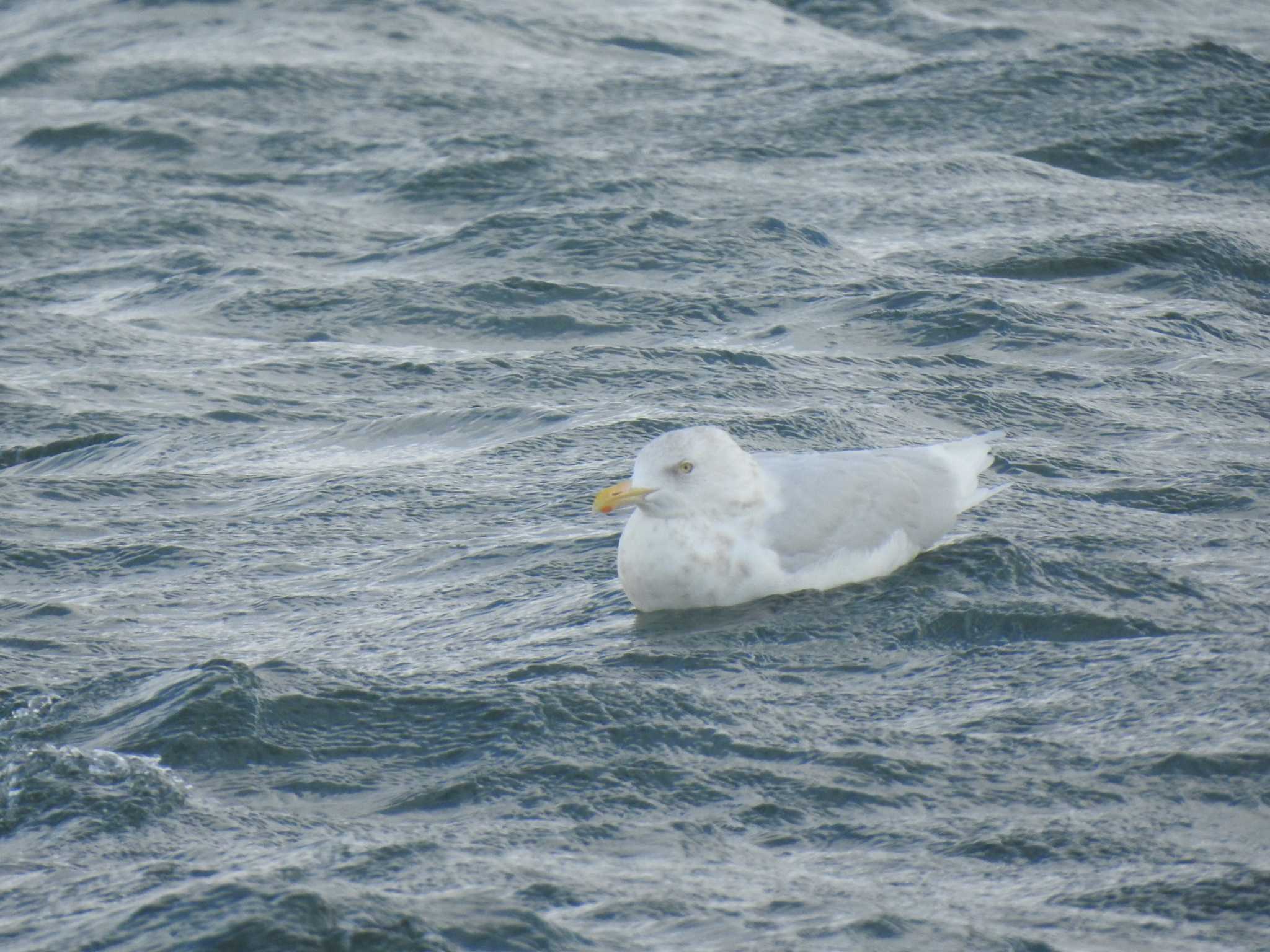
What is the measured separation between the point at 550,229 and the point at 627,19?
5.72 meters

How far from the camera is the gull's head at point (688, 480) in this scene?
237 inches

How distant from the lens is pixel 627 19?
1588 centimetres

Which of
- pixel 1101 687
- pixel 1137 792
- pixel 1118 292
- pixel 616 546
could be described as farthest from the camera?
pixel 1118 292

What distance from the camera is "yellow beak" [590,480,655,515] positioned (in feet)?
19.7

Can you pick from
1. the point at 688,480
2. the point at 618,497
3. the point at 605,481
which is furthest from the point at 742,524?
the point at 605,481

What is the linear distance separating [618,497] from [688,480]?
232mm

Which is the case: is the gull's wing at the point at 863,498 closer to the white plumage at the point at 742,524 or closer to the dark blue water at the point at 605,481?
the white plumage at the point at 742,524

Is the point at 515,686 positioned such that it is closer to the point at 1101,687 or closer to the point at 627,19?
the point at 1101,687

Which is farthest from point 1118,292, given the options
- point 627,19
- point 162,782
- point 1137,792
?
point 627,19

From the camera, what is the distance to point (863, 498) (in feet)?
20.2

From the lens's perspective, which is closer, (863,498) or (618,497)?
(618,497)

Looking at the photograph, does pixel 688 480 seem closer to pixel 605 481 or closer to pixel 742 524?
pixel 742 524

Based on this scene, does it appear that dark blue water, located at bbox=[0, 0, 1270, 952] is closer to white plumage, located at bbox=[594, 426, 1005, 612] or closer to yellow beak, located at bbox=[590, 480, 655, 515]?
white plumage, located at bbox=[594, 426, 1005, 612]

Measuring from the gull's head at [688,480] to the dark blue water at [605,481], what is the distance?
371 mm
